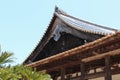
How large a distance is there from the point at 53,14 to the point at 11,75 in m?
8.67

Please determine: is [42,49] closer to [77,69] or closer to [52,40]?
[52,40]

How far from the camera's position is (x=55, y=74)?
47.7 ft

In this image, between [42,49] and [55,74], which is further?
[42,49]


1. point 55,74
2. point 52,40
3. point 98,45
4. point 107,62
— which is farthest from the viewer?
point 52,40

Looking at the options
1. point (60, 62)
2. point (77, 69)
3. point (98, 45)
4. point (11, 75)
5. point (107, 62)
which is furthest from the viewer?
point (77, 69)

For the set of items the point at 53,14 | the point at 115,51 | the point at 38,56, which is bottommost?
the point at 115,51

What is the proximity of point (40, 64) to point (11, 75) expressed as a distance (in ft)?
14.4

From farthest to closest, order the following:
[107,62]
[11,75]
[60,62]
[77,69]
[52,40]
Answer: [52,40]
[77,69]
[60,62]
[107,62]
[11,75]

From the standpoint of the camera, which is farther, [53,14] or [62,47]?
[53,14]

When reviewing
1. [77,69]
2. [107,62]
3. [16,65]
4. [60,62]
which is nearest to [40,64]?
[60,62]

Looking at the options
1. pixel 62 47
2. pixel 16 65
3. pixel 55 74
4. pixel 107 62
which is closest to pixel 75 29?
pixel 62 47

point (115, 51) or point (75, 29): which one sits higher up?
point (75, 29)

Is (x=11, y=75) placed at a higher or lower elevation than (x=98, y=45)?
lower

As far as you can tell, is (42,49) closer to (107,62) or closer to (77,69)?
(77,69)
